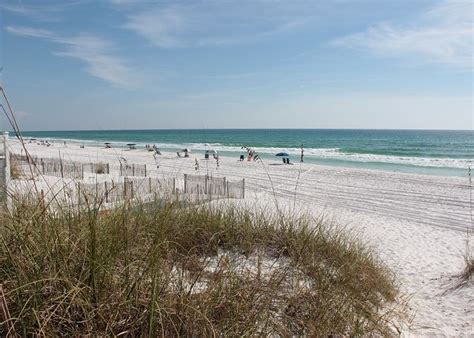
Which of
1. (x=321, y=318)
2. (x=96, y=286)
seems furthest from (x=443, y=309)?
(x=96, y=286)

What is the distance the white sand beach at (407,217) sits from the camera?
436 cm

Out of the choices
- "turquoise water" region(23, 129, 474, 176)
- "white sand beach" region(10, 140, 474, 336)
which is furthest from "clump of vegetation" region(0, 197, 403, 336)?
"turquoise water" region(23, 129, 474, 176)

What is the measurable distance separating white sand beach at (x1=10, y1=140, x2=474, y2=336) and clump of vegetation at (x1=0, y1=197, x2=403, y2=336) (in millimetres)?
929

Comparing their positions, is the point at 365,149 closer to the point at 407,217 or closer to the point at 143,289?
the point at 407,217

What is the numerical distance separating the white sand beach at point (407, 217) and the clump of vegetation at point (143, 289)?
929mm

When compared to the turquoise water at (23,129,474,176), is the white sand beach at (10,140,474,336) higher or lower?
Answer: lower

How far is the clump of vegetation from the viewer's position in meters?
1.90

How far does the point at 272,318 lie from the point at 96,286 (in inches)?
42.6

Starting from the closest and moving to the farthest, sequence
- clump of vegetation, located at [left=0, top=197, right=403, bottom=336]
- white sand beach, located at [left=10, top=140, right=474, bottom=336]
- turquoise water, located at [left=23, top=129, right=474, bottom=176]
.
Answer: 1. clump of vegetation, located at [left=0, top=197, right=403, bottom=336]
2. white sand beach, located at [left=10, top=140, right=474, bottom=336]
3. turquoise water, located at [left=23, top=129, right=474, bottom=176]

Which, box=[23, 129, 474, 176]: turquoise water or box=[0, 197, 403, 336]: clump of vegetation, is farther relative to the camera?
box=[23, 129, 474, 176]: turquoise water

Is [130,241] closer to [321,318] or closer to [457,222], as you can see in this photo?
[321,318]

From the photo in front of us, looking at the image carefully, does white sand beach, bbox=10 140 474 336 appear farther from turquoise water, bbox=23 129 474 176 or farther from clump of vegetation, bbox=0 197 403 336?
turquoise water, bbox=23 129 474 176

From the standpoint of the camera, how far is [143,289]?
6.82ft

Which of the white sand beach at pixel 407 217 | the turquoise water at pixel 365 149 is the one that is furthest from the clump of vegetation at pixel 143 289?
the turquoise water at pixel 365 149
